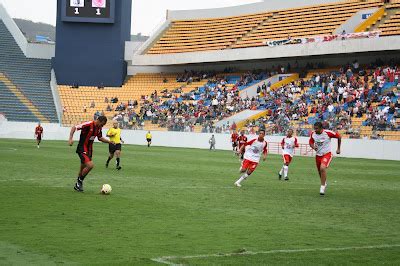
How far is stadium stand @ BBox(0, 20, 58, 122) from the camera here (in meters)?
69.8

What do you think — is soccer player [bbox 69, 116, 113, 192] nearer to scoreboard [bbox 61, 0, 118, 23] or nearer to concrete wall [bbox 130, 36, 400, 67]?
concrete wall [bbox 130, 36, 400, 67]

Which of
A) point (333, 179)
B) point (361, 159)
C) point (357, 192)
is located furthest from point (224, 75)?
point (357, 192)

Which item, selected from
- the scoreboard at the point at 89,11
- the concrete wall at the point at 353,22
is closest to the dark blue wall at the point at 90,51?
the scoreboard at the point at 89,11

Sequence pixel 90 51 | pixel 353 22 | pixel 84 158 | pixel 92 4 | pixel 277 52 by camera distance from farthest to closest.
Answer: pixel 90 51, pixel 92 4, pixel 277 52, pixel 353 22, pixel 84 158

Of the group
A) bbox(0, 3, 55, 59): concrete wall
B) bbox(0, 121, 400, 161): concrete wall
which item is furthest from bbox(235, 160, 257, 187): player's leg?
bbox(0, 3, 55, 59): concrete wall

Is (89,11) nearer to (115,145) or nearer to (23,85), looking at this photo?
(23,85)

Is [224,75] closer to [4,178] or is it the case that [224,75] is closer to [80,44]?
[80,44]

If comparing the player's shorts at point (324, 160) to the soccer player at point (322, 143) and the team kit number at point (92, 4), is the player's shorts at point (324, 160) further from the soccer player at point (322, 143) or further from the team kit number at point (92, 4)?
the team kit number at point (92, 4)

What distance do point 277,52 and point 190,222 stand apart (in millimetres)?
53174

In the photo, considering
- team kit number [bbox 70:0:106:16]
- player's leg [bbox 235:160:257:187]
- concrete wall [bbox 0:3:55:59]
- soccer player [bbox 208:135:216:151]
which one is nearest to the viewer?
player's leg [bbox 235:160:257:187]

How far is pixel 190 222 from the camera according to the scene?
14.2 m

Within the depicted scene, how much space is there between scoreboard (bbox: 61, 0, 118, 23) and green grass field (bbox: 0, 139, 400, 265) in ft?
174

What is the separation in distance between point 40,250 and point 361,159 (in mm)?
39527

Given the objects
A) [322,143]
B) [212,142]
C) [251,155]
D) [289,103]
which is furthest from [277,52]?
[322,143]
